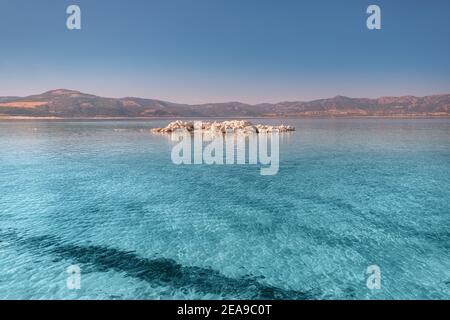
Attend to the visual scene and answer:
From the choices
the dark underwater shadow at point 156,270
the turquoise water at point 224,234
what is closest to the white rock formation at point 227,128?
the turquoise water at point 224,234

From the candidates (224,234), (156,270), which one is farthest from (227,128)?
(156,270)

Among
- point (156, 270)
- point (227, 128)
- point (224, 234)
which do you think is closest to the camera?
point (156, 270)

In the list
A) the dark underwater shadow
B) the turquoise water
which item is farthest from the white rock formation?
the dark underwater shadow

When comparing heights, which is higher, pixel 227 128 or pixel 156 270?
pixel 227 128

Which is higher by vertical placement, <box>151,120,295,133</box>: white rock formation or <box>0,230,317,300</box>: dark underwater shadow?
<box>151,120,295,133</box>: white rock formation

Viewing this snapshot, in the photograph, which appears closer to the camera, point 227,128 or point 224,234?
point 224,234

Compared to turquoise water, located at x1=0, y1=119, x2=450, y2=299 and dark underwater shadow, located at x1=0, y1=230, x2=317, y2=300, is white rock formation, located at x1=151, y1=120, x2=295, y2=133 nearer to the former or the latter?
turquoise water, located at x1=0, y1=119, x2=450, y2=299

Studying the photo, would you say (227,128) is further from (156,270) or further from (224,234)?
(156,270)

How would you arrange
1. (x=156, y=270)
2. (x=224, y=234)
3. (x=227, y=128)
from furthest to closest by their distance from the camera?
(x=227, y=128)
(x=224, y=234)
(x=156, y=270)

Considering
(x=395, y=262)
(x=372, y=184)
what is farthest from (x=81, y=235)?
(x=372, y=184)
